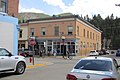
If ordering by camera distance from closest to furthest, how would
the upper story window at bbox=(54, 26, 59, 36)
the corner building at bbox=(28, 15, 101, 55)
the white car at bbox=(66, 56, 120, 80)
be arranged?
the white car at bbox=(66, 56, 120, 80)
the corner building at bbox=(28, 15, 101, 55)
the upper story window at bbox=(54, 26, 59, 36)

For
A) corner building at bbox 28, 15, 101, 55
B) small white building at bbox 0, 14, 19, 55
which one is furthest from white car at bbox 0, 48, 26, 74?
corner building at bbox 28, 15, 101, 55

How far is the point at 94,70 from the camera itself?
28.0 ft

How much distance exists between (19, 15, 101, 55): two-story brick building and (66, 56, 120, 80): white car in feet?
143

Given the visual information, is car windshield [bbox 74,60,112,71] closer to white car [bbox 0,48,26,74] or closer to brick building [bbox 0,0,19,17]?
white car [bbox 0,48,26,74]

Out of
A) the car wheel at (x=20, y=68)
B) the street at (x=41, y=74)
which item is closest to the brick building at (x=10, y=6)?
the street at (x=41, y=74)

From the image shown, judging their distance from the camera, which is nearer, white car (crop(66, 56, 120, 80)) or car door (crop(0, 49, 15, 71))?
white car (crop(66, 56, 120, 80))

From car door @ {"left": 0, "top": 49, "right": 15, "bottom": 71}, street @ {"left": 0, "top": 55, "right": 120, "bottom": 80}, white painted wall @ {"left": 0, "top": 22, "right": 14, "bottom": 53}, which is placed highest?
white painted wall @ {"left": 0, "top": 22, "right": 14, "bottom": 53}

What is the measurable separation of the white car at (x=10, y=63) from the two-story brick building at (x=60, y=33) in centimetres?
3544

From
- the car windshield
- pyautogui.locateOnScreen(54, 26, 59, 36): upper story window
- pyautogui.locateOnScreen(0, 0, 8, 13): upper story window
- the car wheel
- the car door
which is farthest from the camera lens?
pyautogui.locateOnScreen(54, 26, 59, 36): upper story window

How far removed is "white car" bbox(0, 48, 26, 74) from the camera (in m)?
15.8

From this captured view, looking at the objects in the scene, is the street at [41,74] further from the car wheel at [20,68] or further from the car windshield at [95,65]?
the car windshield at [95,65]

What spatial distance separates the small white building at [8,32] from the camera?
27266 millimetres

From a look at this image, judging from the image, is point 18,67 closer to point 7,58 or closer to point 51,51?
point 7,58

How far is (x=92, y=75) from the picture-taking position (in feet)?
26.7
